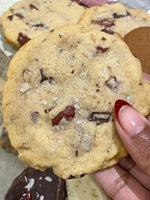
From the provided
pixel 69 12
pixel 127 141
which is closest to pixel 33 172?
pixel 127 141

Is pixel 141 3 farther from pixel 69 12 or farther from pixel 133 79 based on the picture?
pixel 133 79

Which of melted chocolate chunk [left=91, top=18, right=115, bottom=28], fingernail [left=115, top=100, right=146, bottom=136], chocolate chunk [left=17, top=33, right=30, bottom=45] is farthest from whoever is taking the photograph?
chocolate chunk [left=17, top=33, right=30, bottom=45]

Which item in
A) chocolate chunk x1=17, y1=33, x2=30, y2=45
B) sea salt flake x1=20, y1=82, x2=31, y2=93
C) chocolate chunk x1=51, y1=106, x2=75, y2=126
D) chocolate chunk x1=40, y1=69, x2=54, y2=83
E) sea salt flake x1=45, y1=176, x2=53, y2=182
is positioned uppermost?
chocolate chunk x1=40, y1=69, x2=54, y2=83

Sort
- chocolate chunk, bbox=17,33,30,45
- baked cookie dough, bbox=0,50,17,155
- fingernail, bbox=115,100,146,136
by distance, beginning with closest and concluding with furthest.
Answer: fingernail, bbox=115,100,146,136
baked cookie dough, bbox=0,50,17,155
chocolate chunk, bbox=17,33,30,45

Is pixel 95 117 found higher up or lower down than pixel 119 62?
lower down

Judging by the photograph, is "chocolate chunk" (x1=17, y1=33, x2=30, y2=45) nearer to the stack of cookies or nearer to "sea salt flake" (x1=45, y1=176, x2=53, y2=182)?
the stack of cookies

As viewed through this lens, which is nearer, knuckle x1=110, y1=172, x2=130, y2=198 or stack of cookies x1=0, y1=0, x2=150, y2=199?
stack of cookies x1=0, y1=0, x2=150, y2=199

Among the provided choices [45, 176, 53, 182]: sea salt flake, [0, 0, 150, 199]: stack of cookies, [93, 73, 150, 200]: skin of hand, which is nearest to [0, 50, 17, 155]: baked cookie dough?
[45, 176, 53, 182]: sea salt flake
